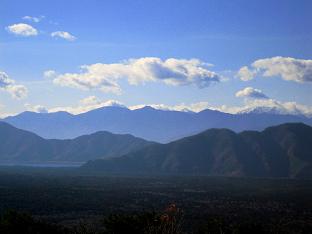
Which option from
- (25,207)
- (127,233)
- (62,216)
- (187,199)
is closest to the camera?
(127,233)

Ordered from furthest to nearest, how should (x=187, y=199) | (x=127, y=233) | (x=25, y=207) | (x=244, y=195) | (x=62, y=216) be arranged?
1. (x=244, y=195)
2. (x=187, y=199)
3. (x=25, y=207)
4. (x=62, y=216)
5. (x=127, y=233)

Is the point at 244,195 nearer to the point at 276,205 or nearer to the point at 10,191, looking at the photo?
the point at 276,205

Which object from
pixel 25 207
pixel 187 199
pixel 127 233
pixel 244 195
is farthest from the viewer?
pixel 244 195

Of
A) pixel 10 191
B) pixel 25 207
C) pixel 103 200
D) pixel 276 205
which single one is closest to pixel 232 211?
pixel 276 205

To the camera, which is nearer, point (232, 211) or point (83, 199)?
point (232, 211)

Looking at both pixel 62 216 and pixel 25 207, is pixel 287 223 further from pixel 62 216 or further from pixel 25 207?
pixel 25 207

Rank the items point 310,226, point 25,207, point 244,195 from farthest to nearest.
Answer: point 244,195 → point 25,207 → point 310,226

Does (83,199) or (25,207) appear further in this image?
(83,199)

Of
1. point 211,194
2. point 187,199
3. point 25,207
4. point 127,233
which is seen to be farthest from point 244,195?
point 127,233
